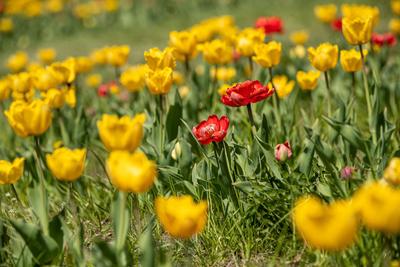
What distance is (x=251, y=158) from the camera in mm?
2658

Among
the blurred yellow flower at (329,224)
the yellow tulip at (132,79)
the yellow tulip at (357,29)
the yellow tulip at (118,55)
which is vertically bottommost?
the yellow tulip at (132,79)

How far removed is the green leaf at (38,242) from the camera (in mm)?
2033

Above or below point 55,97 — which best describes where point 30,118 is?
above

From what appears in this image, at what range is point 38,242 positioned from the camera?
2.08m

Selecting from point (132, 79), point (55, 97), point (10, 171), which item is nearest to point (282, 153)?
point (10, 171)

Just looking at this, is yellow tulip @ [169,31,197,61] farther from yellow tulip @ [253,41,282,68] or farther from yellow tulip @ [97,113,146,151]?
yellow tulip @ [97,113,146,151]

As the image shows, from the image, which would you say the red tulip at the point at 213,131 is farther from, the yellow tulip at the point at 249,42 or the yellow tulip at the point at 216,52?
the yellow tulip at the point at 216,52

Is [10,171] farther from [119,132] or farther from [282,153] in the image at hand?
[282,153]

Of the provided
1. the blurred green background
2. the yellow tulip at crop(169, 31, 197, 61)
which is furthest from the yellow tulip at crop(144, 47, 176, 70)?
the blurred green background

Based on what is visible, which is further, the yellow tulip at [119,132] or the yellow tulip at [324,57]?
the yellow tulip at [324,57]

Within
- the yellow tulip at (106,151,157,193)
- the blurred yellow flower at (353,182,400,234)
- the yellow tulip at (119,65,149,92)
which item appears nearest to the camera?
the blurred yellow flower at (353,182,400,234)

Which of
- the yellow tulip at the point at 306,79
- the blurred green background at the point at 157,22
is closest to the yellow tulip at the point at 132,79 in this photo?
the yellow tulip at the point at 306,79

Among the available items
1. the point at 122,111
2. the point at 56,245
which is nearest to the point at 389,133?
the point at 56,245

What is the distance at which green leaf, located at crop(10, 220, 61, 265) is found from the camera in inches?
80.0
